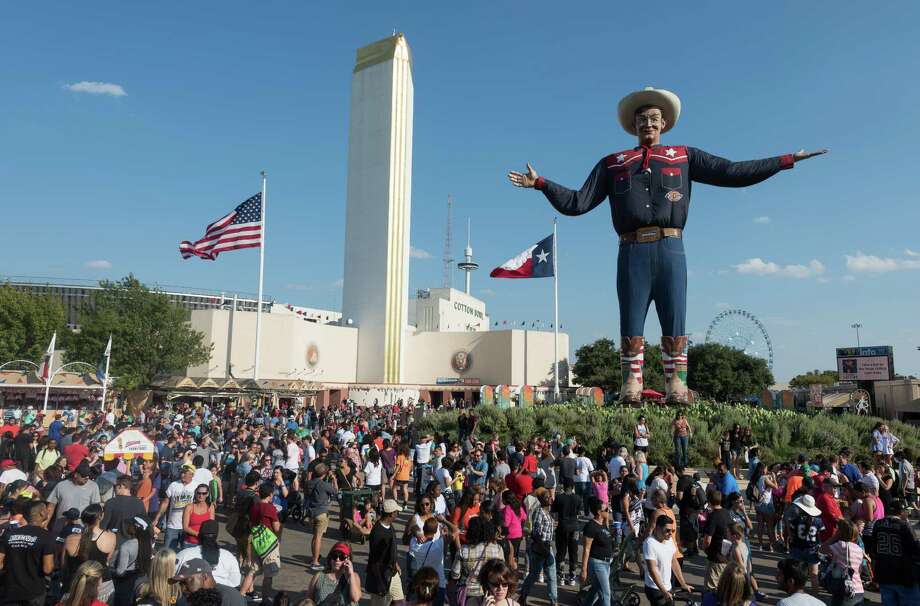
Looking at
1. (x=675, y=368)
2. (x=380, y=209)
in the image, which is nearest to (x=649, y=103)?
(x=675, y=368)

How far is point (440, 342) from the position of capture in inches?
2124

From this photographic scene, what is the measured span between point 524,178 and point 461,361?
3551 cm

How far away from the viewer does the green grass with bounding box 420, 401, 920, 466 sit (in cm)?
1878

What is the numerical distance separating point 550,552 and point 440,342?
46.3 m

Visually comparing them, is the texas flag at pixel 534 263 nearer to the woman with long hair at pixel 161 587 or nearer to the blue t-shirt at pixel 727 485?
the blue t-shirt at pixel 727 485

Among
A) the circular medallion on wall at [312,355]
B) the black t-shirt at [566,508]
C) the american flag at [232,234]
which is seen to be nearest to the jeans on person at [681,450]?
the black t-shirt at [566,508]

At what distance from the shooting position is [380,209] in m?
49.3

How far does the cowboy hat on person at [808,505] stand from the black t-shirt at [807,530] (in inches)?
3.0

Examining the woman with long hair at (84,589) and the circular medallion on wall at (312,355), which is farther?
the circular medallion on wall at (312,355)

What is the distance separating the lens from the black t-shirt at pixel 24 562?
5832 millimetres

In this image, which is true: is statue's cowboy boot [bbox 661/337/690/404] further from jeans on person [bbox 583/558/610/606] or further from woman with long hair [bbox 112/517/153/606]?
woman with long hair [bbox 112/517/153/606]

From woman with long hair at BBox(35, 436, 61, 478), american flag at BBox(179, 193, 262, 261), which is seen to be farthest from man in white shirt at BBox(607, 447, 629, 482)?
american flag at BBox(179, 193, 262, 261)

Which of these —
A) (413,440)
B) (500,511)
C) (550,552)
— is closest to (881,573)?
(550,552)

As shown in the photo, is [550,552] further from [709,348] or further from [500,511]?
[709,348]
